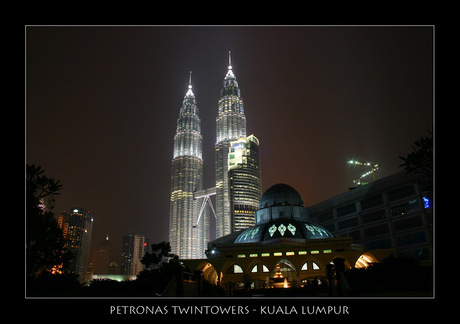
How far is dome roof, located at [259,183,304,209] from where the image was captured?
88.5m

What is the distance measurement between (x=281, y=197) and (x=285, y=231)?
14756 millimetres

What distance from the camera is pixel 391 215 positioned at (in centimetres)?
8550

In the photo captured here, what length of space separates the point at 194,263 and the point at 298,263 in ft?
75.8

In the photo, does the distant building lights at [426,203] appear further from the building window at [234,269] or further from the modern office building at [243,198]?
the modern office building at [243,198]

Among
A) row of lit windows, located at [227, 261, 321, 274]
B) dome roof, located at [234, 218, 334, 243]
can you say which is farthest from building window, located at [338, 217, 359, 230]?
row of lit windows, located at [227, 261, 321, 274]

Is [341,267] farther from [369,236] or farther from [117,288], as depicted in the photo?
[369,236]

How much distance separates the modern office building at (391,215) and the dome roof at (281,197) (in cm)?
1999

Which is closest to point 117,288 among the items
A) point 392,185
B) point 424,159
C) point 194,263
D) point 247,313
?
point 247,313

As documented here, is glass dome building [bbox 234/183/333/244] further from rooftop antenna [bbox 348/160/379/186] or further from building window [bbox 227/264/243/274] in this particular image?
rooftop antenna [bbox 348/160/379/186]

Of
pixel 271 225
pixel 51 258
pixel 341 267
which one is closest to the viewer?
pixel 341 267

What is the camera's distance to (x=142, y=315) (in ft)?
49.7

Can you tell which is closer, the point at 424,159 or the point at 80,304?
the point at 80,304

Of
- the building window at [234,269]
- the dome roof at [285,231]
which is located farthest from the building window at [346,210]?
the building window at [234,269]

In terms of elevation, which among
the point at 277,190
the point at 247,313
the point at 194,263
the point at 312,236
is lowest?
the point at 194,263
